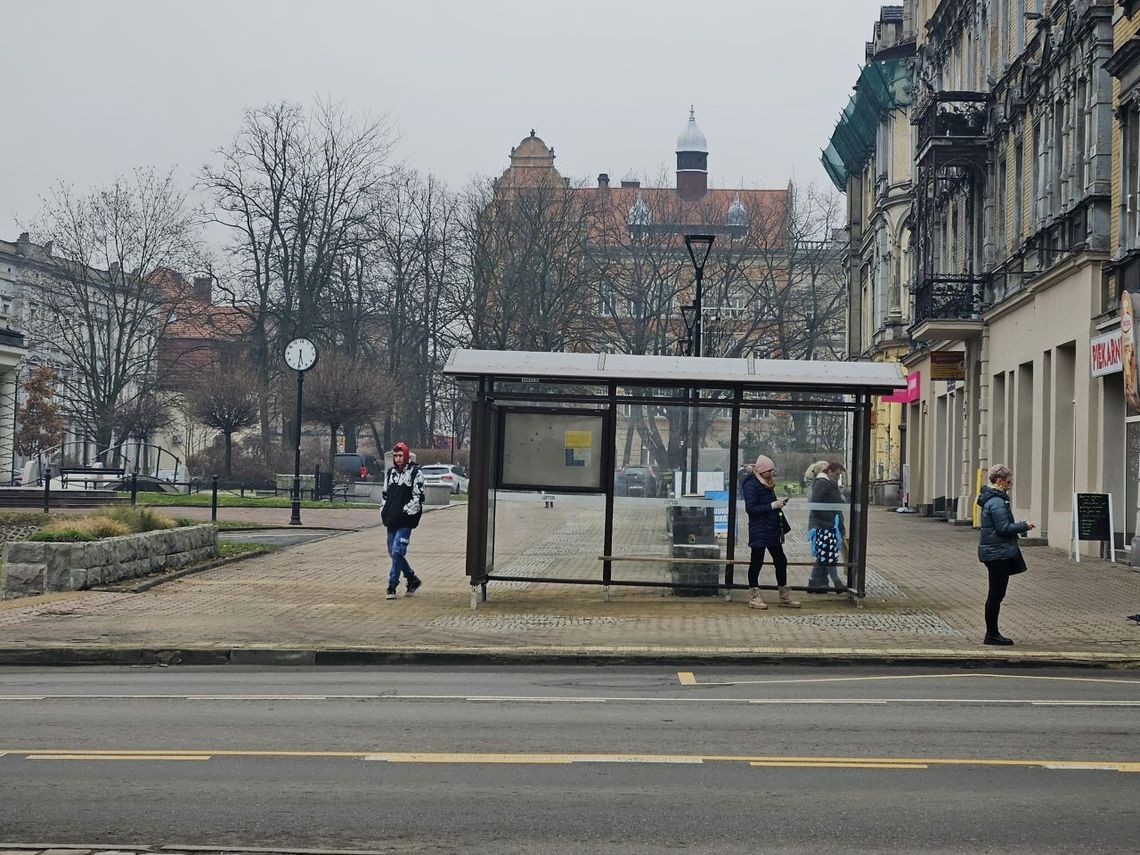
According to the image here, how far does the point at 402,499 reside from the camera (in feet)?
64.3

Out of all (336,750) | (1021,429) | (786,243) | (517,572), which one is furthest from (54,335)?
(336,750)

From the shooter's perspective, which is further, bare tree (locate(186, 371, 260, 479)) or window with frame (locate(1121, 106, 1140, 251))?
bare tree (locate(186, 371, 260, 479))

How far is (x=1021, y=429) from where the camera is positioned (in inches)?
1303

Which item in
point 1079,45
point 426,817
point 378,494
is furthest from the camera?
point 378,494

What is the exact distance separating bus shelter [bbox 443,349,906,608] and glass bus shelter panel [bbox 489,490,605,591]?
0.02 m

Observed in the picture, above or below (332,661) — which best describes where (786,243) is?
above

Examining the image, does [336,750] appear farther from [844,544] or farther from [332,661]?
[844,544]

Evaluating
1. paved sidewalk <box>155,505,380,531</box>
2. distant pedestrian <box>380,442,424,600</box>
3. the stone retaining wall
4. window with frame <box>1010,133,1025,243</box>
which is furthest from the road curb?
window with frame <box>1010,133,1025,243</box>

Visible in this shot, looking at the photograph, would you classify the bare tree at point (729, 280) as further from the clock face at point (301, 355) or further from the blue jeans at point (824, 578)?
the blue jeans at point (824, 578)

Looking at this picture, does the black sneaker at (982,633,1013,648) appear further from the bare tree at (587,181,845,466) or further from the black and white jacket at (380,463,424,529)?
the bare tree at (587,181,845,466)

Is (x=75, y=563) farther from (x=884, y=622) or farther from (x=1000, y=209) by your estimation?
(x=1000, y=209)

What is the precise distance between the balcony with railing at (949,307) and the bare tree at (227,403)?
28.4 meters

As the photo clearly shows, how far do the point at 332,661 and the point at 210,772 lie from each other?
244 inches

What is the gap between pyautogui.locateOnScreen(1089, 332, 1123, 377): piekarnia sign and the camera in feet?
79.4
